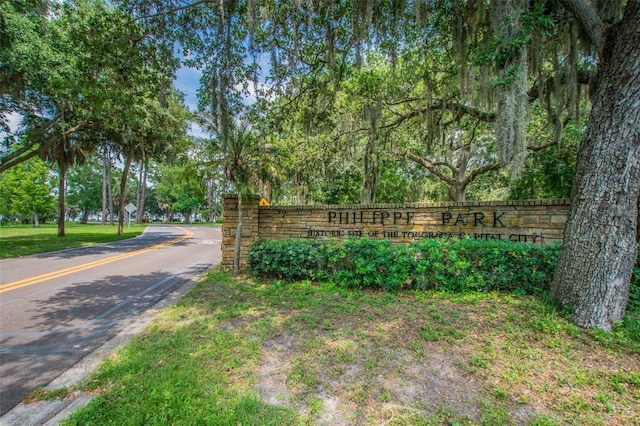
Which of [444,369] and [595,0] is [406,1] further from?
[444,369]

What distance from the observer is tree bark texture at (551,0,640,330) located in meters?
2.68

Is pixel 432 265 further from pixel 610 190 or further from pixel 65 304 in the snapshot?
pixel 65 304

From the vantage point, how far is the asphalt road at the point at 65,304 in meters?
2.62

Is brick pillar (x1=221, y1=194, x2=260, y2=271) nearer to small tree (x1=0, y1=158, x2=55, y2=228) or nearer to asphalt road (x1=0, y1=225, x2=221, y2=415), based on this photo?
asphalt road (x1=0, y1=225, x2=221, y2=415)

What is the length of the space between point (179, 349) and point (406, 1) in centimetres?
624

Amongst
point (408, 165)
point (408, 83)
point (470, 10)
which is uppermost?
point (408, 83)

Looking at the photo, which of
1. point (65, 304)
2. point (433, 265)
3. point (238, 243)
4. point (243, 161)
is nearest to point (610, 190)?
point (433, 265)

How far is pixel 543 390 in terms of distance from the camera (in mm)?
2027

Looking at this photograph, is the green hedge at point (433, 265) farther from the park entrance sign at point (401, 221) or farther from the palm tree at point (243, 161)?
the palm tree at point (243, 161)

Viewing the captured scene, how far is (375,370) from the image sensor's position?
7.57 feet

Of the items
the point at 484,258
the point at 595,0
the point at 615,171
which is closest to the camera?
the point at 615,171

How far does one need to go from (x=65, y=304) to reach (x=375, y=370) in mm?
5085

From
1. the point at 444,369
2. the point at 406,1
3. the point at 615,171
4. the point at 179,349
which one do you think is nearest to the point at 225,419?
the point at 179,349

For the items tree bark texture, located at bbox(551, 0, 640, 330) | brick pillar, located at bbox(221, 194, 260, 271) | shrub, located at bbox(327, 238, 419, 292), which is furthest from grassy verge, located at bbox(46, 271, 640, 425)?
brick pillar, located at bbox(221, 194, 260, 271)
